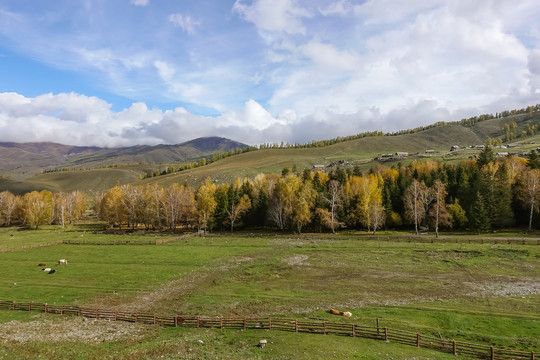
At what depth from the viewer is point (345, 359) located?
24484 mm

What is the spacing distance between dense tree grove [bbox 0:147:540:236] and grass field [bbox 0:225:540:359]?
22.0 m

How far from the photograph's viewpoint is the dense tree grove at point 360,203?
8794cm

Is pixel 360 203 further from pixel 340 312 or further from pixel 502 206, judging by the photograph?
pixel 340 312

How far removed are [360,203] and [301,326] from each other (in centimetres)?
7427

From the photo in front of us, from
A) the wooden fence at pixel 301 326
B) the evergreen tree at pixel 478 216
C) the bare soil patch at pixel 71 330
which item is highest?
the evergreen tree at pixel 478 216

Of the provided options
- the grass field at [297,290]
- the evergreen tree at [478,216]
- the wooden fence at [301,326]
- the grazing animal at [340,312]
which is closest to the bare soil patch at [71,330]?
the grass field at [297,290]

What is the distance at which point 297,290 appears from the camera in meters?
42.7

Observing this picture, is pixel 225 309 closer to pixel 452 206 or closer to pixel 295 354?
pixel 295 354

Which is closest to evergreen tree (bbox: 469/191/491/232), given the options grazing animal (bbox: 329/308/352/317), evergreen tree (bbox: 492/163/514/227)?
evergreen tree (bbox: 492/163/514/227)

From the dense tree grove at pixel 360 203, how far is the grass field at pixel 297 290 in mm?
22041

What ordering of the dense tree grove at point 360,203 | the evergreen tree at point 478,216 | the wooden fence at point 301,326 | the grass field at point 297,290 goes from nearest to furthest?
the wooden fence at point 301,326 → the grass field at point 297,290 → the evergreen tree at point 478,216 → the dense tree grove at point 360,203

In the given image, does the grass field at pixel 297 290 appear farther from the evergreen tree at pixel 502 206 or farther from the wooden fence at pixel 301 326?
the evergreen tree at pixel 502 206

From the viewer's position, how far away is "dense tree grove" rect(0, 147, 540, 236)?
87.9 metres

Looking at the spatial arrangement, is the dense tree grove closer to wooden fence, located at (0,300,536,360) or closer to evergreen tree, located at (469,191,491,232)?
evergreen tree, located at (469,191,491,232)
